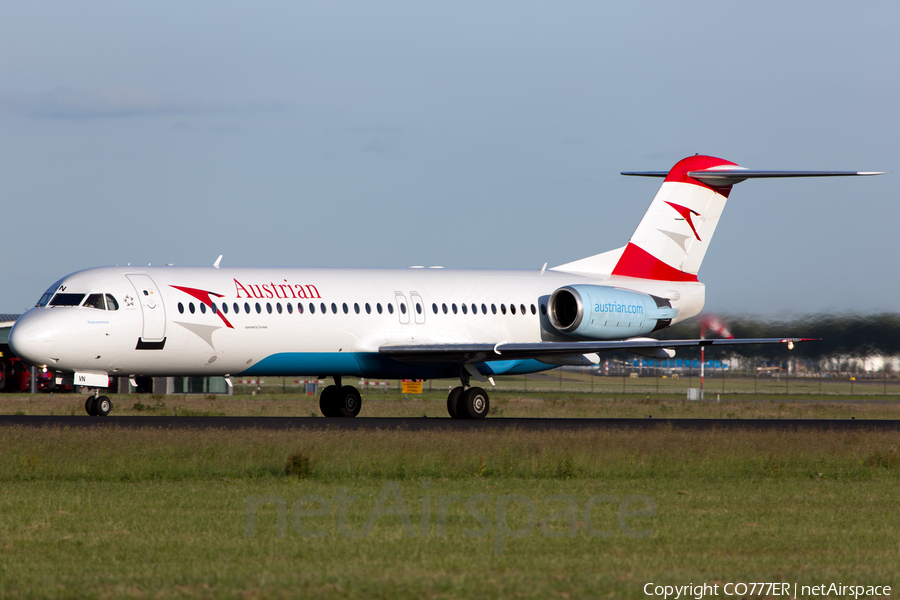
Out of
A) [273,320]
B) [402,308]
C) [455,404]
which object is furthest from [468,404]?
[273,320]

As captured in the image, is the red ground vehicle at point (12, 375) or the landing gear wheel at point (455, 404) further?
the red ground vehicle at point (12, 375)

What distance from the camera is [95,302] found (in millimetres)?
26891

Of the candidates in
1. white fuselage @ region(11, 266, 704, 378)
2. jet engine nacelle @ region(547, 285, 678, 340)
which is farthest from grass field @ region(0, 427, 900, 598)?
jet engine nacelle @ region(547, 285, 678, 340)

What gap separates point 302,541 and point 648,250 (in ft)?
83.2

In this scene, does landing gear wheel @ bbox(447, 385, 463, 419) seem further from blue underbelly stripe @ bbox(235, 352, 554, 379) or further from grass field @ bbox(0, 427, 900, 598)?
grass field @ bbox(0, 427, 900, 598)

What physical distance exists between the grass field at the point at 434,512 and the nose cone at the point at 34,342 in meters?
4.88

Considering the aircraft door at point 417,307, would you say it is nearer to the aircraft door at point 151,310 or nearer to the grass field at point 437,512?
the aircraft door at point 151,310

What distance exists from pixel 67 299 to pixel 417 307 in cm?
908

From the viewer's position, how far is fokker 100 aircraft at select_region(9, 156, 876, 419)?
26984 millimetres

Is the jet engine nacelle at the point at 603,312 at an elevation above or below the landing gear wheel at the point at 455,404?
above

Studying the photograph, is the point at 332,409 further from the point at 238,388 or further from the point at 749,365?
the point at 238,388

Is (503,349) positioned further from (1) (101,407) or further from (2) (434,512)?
(2) (434,512)

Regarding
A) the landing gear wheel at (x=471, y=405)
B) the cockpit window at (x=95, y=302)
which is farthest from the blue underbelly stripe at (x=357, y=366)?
the cockpit window at (x=95, y=302)

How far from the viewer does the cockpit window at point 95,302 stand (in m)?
26.8
